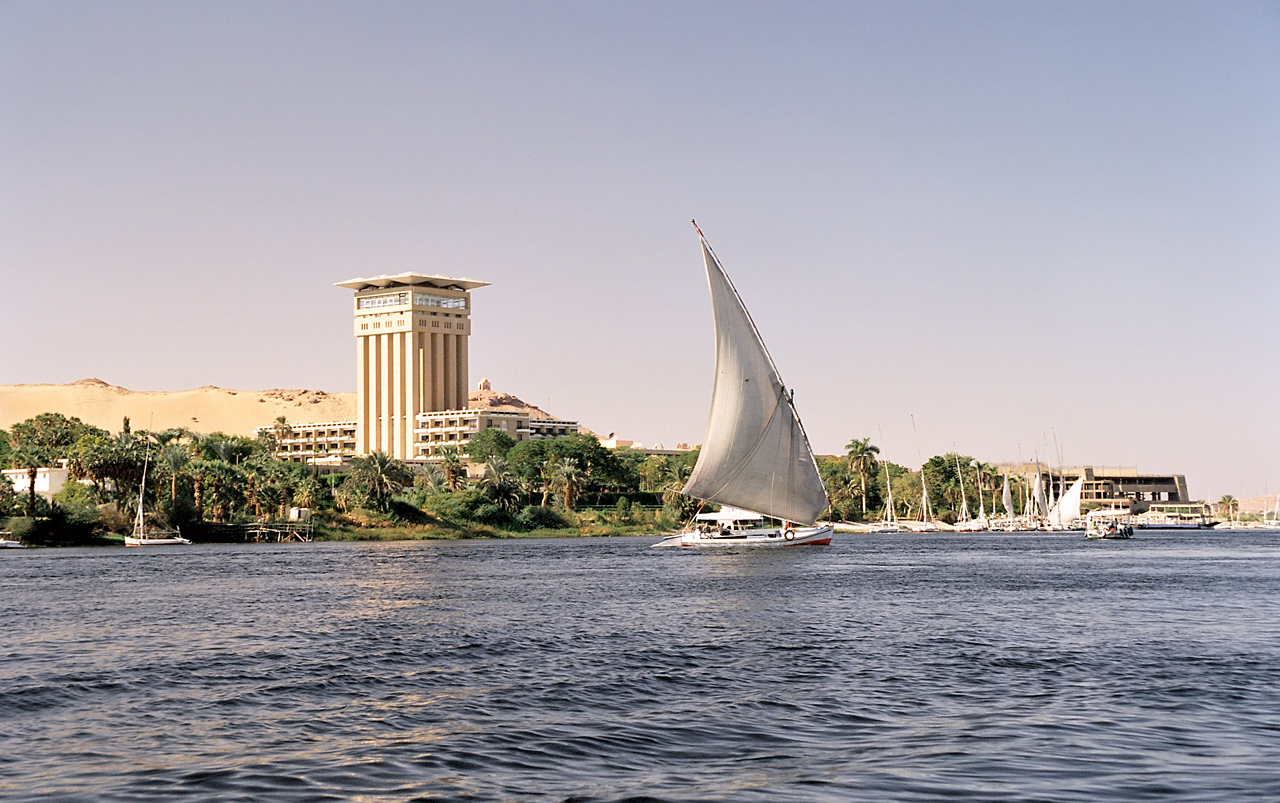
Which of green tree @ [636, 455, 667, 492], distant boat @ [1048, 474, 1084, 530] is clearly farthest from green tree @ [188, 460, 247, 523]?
distant boat @ [1048, 474, 1084, 530]

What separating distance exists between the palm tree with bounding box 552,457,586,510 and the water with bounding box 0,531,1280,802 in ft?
295

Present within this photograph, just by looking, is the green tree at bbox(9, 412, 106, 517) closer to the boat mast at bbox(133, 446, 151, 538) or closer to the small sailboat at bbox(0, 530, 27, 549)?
the small sailboat at bbox(0, 530, 27, 549)

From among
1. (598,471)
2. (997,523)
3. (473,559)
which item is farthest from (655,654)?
(997,523)

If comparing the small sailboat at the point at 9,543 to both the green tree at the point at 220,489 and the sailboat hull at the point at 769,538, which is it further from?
the sailboat hull at the point at 769,538

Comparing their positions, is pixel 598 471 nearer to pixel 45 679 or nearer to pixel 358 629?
pixel 358 629

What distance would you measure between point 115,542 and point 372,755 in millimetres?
86828

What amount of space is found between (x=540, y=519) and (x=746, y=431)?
188 ft

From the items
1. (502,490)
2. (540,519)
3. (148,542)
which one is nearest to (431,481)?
(502,490)

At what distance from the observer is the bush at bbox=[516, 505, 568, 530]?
12038 centimetres

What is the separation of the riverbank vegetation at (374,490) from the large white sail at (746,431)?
1781 inches

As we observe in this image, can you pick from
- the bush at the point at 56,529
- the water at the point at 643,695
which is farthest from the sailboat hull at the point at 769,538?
the bush at the point at 56,529

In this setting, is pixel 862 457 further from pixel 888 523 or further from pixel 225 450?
pixel 225 450

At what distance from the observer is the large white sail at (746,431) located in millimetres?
67125

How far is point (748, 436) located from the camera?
69.0 meters
